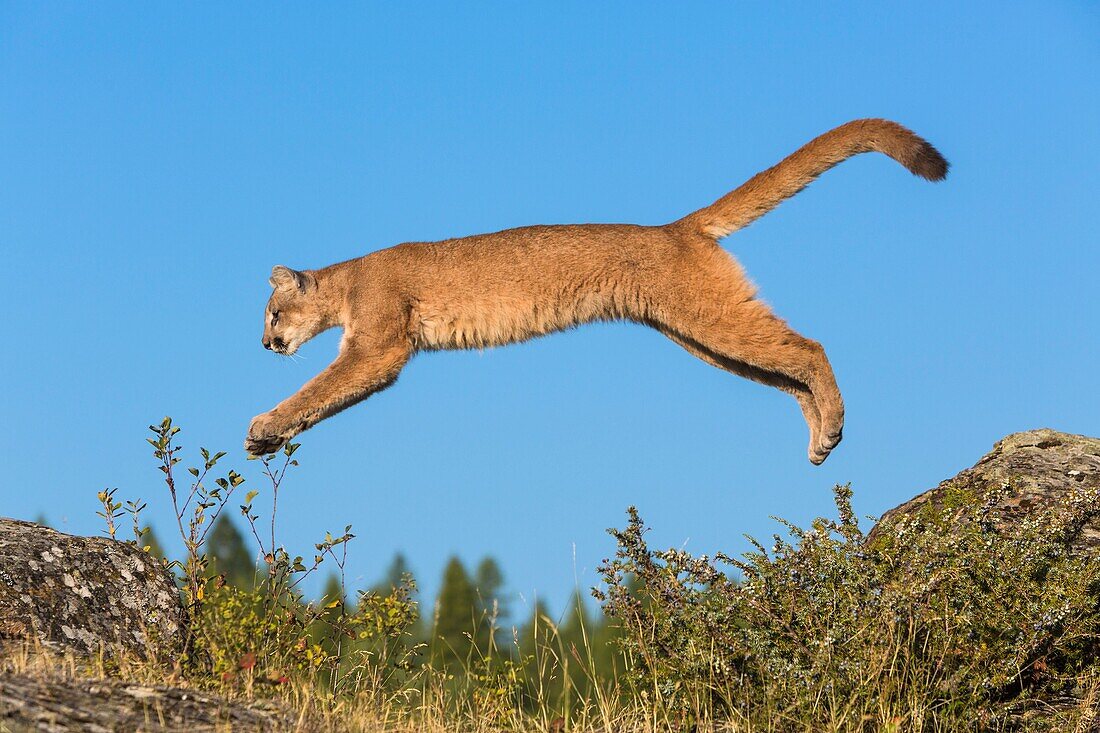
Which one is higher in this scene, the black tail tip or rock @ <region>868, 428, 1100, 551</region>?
the black tail tip

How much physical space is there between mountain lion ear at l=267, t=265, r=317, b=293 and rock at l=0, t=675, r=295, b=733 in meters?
5.52

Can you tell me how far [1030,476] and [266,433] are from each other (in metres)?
4.95

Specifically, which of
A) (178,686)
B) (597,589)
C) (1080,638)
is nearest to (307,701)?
(178,686)

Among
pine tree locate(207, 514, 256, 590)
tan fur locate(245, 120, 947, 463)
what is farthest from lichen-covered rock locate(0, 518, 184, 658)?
pine tree locate(207, 514, 256, 590)

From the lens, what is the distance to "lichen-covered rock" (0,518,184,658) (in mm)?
5887

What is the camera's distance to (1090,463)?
720cm

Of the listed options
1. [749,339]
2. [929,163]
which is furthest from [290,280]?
[929,163]

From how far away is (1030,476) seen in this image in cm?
701

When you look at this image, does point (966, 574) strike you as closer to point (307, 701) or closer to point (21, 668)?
point (307, 701)

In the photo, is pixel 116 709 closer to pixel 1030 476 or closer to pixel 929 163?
pixel 1030 476

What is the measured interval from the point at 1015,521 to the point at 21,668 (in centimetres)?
514

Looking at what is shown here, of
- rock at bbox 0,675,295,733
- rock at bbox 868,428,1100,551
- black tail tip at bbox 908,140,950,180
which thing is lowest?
rock at bbox 0,675,295,733

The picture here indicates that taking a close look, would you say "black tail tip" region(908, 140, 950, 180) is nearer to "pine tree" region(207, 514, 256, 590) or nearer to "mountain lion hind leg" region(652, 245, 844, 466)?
"mountain lion hind leg" region(652, 245, 844, 466)

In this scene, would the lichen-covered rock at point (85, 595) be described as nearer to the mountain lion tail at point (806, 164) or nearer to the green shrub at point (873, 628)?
the green shrub at point (873, 628)
